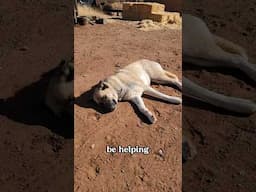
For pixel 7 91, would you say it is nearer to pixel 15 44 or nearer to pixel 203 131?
pixel 15 44

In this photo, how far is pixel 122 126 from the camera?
331 centimetres

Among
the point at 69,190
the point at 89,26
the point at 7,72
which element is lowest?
the point at 69,190

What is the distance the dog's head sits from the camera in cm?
335

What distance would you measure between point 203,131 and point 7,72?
4.16 feet

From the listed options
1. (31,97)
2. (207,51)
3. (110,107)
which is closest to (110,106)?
(110,107)

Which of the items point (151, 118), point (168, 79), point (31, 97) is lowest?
point (31, 97)

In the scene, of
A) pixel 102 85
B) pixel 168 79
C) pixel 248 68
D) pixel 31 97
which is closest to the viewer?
pixel 102 85

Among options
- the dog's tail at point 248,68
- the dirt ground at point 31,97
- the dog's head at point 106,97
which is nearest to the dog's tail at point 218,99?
the dog's tail at point 248,68

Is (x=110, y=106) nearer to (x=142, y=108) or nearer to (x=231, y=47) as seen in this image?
(x=142, y=108)

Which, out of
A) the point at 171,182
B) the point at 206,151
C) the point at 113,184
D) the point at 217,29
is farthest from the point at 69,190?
the point at 217,29

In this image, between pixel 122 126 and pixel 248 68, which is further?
pixel 248 68

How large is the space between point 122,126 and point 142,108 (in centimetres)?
16

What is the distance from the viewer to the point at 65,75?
3.62 metres

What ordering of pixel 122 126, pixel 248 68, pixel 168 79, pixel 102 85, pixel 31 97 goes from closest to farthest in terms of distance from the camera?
pixel 122 126
pixel 102 85
pixel 168 79
pixel 31 97
pixel 248 68
